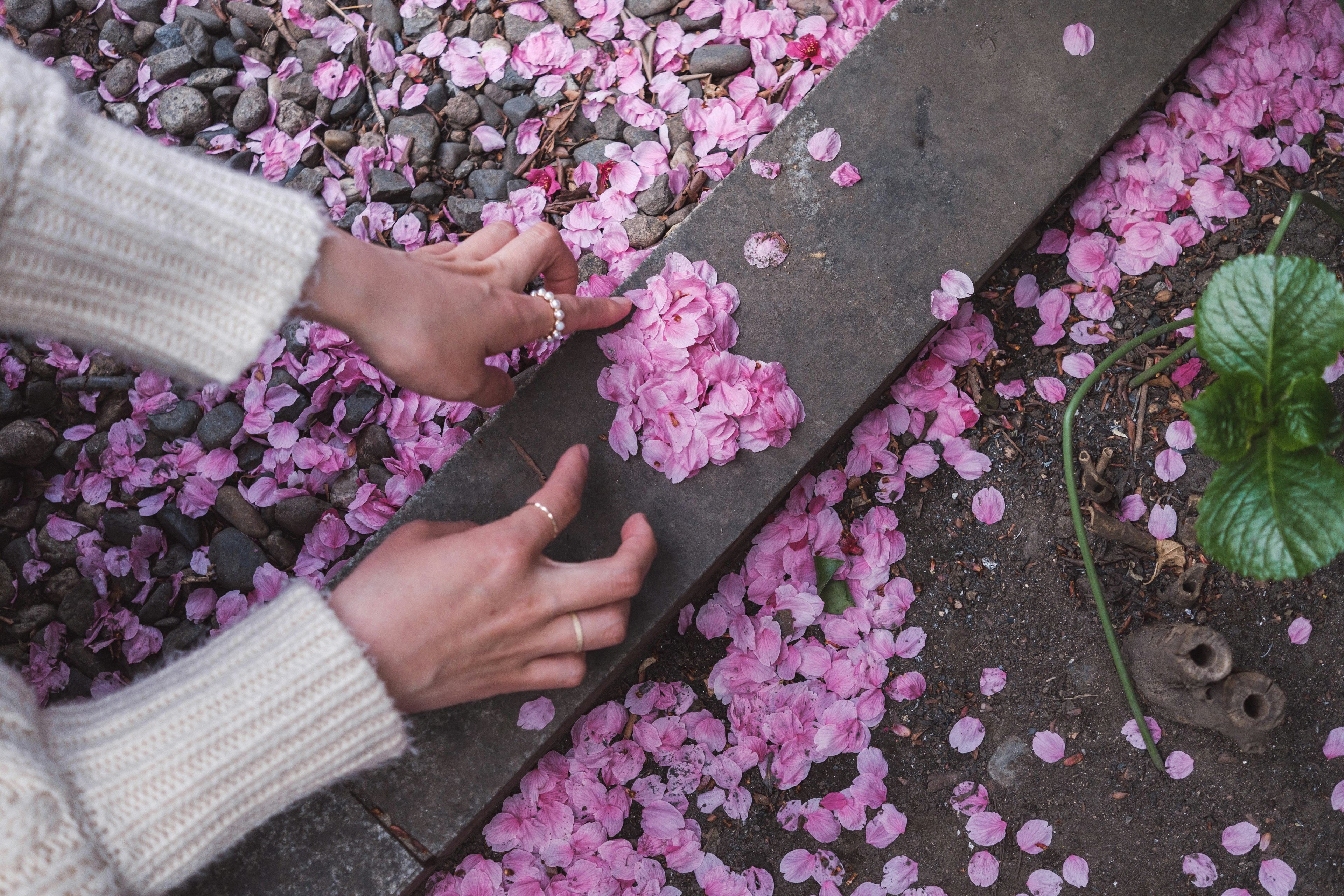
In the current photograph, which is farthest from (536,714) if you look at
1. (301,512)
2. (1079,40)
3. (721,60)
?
(1079,40)

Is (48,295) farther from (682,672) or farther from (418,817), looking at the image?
(682,672)

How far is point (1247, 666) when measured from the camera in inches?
71.4

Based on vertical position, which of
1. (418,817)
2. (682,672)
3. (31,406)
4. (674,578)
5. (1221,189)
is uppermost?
(1221,189)

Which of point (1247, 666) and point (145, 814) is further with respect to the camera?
point (1247, 666)

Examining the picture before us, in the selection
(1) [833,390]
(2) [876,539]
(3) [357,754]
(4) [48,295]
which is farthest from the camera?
(2) [876,539]

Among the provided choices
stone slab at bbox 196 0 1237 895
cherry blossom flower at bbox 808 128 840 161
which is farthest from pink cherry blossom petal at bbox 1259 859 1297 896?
cherry blossom flower at bbox 808 128 840 161

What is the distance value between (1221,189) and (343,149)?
204 cm

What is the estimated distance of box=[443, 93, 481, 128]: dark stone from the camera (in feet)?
6.73

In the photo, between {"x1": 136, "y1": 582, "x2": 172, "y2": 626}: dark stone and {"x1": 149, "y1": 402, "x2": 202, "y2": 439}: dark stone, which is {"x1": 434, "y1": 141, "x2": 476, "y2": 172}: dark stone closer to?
{"x1": 149, "y1": 402, "x2": 202, "y2": 439}: dark stone

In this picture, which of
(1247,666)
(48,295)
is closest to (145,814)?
(48,295)

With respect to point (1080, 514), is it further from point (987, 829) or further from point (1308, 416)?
point (987, 829)

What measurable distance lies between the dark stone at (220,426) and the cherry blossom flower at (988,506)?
1649 millimetres

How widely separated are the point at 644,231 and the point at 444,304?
75cm

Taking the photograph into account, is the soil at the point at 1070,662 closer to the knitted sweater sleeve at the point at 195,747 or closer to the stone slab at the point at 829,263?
the stone slab at the point at 829,263
